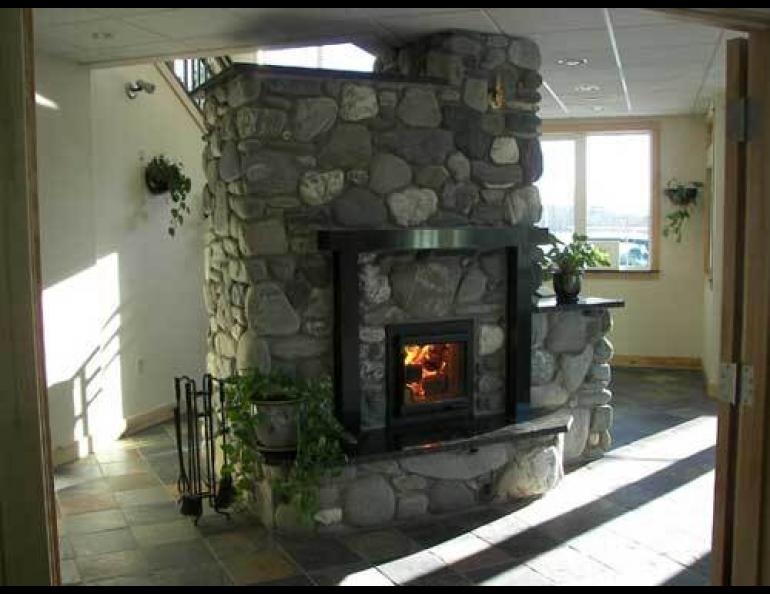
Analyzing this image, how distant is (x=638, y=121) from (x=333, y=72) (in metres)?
4.74

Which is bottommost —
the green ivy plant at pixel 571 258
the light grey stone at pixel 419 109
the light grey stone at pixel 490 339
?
the light grey stone at pixel 490 339

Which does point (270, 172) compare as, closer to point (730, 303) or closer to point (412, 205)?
point (412, 205)

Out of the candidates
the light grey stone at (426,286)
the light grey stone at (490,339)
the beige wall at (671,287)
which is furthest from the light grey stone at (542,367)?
the beige wall at (671,287)

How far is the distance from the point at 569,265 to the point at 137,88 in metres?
3.17

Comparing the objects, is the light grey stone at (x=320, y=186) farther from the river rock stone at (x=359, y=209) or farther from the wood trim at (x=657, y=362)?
the wood trim at (x=657, y=362)

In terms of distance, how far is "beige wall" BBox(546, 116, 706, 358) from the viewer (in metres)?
7.68

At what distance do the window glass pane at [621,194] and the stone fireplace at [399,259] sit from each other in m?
3.76

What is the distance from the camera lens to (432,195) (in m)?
4.21

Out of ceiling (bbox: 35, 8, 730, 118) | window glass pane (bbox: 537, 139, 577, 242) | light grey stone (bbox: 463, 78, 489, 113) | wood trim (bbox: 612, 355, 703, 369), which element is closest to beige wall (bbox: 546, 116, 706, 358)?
wood trim (bbox: 612, 355, 703, 369)

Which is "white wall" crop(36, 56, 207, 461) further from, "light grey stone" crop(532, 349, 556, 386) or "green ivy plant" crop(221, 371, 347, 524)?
"light grey stone" crop(532, 349, 556, 386)

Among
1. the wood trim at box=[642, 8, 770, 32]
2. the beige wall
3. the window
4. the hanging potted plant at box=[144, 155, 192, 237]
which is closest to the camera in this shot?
the wood trim at box=[642, 8, 770, 32]

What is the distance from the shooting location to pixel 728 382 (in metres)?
1.94

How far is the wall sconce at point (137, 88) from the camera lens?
5570mm

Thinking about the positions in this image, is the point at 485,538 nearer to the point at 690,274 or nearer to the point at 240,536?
the point at 240,536
